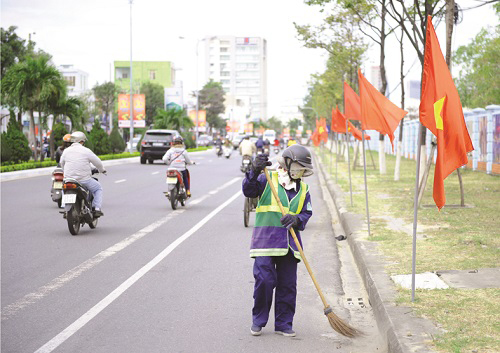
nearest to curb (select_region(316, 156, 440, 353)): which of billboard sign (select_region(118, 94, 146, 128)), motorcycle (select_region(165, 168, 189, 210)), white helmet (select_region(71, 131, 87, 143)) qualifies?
white helmet (select_region(71, 131, 87, 143))

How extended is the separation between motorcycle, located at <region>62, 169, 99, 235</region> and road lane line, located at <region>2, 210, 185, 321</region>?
2.81ft

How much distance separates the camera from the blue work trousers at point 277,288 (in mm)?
6062

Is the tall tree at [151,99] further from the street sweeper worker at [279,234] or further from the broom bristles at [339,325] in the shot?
the broom bristles at [339,325]

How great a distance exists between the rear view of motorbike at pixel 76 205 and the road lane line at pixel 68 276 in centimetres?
86

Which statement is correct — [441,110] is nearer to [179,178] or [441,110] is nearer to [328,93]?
[179,178]

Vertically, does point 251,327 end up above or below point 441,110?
below

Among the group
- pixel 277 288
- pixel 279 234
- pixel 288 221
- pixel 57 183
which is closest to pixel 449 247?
pixel 277 288

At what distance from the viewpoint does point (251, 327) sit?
6.20 meters

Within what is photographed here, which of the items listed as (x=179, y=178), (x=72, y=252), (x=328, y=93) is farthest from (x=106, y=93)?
(x=72, y=252)

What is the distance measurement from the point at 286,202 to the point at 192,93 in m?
134

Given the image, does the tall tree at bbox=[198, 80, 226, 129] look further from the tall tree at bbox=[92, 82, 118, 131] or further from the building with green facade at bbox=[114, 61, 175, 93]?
the tall tree at bbox=[92, 82, 118, 131]

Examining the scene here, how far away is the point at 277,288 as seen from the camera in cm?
623

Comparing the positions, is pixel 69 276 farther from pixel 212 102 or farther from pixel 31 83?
pixel 212 102

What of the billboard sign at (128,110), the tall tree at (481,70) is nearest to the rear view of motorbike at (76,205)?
the tall tree at (481,70)
